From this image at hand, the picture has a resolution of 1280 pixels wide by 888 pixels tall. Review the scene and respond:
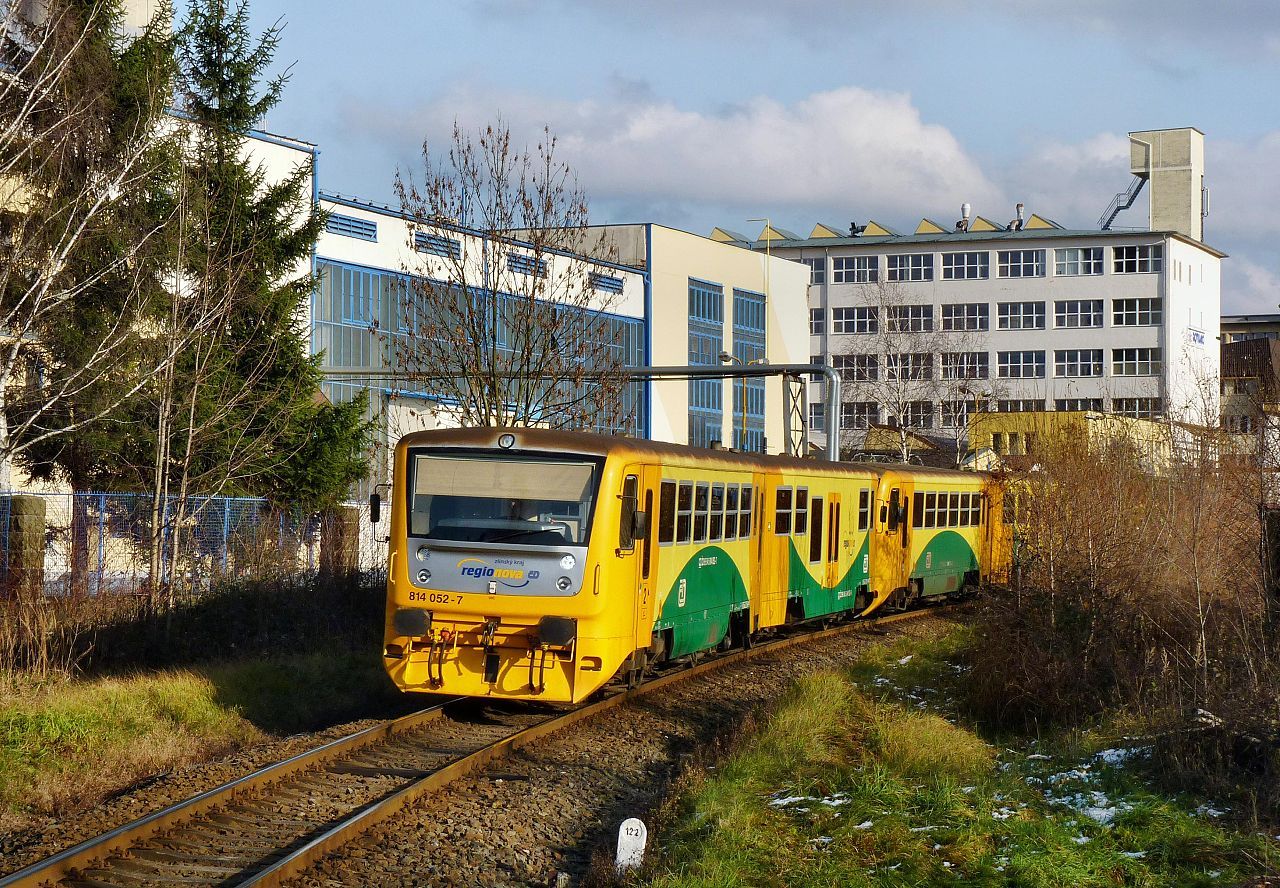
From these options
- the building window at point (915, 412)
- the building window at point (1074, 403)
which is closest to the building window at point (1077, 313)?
the building window at point (1074, 403)

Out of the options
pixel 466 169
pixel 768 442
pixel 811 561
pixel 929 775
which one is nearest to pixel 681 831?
pixel 929 775

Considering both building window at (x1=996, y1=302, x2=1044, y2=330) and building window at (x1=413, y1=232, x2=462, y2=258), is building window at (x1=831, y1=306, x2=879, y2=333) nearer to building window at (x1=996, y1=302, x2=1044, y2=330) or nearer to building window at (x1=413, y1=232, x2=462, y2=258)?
building window at (x1=996, y1=302, x2=1044, y2=330)

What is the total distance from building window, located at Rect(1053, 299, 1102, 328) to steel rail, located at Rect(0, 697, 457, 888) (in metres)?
84.3

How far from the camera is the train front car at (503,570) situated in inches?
513

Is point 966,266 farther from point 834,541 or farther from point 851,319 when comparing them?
point 834,541

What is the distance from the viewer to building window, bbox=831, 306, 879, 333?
93406 mm

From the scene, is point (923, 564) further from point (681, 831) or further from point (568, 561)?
point (681, 831)

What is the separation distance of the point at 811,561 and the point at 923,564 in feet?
24.1

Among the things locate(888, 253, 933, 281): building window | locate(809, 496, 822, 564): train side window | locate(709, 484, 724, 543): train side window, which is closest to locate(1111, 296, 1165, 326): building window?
locate(888, 253, 933, 281): building window

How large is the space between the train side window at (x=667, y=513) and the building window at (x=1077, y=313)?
81099 millimetres

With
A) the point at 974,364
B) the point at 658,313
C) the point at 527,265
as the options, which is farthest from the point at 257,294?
the point at 974,364

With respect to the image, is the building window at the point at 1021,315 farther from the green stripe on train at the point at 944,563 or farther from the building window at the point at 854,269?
the green stripe on train at the point at 944,563

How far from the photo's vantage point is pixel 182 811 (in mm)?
9367

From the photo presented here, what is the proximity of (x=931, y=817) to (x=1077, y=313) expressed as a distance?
8680cm
